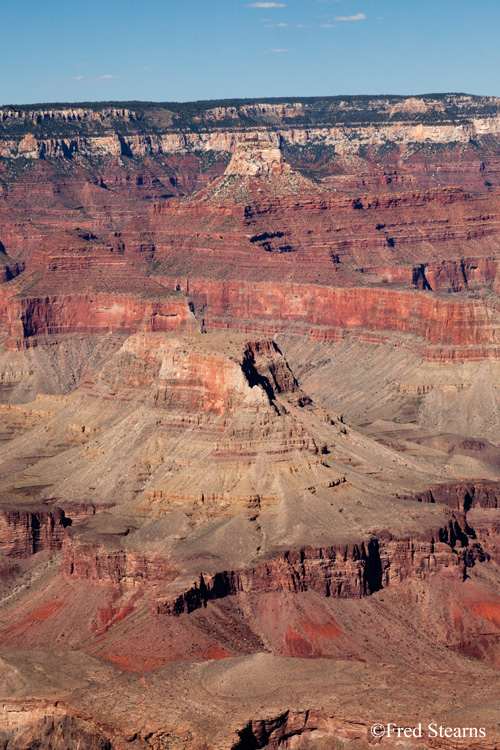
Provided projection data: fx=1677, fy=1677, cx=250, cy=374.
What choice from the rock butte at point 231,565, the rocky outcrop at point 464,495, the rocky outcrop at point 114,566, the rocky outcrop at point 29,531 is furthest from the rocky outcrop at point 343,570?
the rocky outcrop at point 29,531

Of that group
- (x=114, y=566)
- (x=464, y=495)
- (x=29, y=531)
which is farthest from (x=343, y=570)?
(x=29, y=531)

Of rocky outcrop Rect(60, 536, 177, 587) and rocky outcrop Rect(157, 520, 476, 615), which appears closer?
rocky outcrop Rect(157, 520, 476, 615)

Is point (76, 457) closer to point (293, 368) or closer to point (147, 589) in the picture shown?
point (147, 589)

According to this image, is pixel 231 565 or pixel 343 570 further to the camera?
pixel 343 570

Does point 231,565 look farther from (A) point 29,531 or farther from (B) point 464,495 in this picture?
(B) point 464,495

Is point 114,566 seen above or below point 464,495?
above

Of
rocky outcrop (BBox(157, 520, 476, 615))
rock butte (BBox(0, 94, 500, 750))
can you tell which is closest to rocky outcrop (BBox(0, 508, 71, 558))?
rock butte (BBox(0, 94, 500, 750))

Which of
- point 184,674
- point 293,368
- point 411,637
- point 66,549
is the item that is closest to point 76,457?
point 66,549

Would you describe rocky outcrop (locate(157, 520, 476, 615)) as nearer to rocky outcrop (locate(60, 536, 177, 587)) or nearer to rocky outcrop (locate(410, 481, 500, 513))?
rocky outcrop (locate(60, 536, 177, 587))

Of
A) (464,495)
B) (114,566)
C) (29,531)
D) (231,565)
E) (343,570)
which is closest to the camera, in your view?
(231,565)
